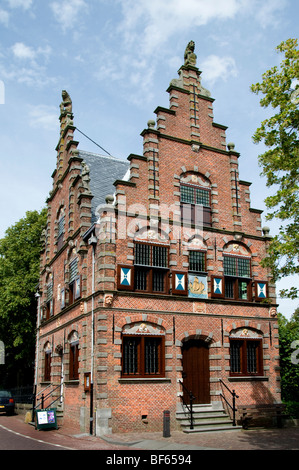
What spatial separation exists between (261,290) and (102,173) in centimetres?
957

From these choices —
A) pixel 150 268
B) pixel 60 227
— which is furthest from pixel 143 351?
pixel 60 227

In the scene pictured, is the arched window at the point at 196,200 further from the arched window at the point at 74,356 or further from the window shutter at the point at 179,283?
the arched window at the point at 74,356

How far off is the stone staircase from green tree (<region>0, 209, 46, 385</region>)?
18354 mm

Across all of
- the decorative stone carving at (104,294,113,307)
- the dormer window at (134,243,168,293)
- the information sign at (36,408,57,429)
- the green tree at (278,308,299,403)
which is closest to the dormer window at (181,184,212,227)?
the dormer window at (134,243,168,293)

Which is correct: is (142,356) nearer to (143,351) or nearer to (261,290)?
(143,351)

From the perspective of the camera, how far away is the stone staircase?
1651cm

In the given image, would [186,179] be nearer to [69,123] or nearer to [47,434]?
[69,123]

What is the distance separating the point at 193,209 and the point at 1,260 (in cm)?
2058

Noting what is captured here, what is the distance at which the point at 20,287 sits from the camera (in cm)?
3334

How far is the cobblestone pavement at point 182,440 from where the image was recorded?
1306 cm

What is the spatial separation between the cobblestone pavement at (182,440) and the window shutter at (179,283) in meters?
5.28

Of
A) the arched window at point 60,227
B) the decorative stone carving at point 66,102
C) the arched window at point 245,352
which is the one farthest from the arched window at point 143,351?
the decorative stone carving at point 66,102

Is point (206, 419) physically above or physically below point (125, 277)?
below

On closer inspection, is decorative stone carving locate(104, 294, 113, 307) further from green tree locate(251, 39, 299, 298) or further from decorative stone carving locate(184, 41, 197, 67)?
decorative stone carving locate(184, 41, 197, 67)
